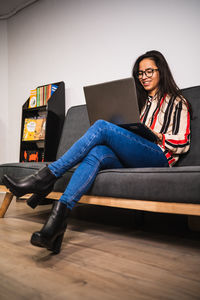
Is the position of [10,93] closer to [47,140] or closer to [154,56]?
[47,140]

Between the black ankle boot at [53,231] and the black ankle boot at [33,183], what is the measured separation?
129 millimetres

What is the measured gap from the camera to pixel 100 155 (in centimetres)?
111

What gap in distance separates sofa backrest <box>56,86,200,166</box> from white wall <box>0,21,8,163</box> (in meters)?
1.69

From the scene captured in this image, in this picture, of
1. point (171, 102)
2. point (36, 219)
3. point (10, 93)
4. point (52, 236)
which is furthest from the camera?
point (10, 93)

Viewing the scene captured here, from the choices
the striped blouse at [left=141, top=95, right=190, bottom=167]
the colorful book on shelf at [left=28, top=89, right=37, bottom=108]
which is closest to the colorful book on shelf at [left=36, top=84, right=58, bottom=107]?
the colorful book on shelf at [left=28, top=89, right=37, bottom=108]

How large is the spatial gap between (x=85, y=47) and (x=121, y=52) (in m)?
0.50

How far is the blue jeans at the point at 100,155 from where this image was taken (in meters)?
1.04

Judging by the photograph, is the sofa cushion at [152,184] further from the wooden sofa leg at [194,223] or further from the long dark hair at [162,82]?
the long dark hair at [162,82]

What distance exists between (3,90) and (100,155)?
2.83 meters

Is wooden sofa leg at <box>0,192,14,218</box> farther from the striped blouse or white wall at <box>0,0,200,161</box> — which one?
white wall at <box>0,0,200,161</box>

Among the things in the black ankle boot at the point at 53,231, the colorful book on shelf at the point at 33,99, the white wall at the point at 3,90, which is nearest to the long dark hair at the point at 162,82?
the black ankle boot at the point at 53,231

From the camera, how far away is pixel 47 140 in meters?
2.62

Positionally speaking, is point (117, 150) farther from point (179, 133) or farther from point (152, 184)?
point (179, 133)

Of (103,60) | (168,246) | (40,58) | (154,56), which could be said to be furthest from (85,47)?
(168,246)
